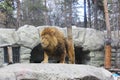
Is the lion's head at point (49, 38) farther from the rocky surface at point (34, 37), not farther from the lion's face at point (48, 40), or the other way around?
the rocky surface at point (34, 37)

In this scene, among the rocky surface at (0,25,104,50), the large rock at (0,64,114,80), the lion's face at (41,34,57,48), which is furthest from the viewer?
the rocky surface at (0,25,104,50)

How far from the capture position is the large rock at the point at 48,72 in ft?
9.99

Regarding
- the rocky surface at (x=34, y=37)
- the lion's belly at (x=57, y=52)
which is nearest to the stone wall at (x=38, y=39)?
the rocky surface at (x=34, y=37)

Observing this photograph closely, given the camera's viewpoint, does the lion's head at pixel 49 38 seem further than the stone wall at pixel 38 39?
No

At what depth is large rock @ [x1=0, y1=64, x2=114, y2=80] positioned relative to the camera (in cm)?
304

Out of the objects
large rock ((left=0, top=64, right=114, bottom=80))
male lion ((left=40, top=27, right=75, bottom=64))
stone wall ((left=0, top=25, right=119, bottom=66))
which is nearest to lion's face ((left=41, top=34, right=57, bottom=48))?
male lion ((left=40, top=27, right=75, bottom=64))

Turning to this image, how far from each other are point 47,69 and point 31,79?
22 centimetres

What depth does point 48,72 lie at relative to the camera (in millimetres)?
3145

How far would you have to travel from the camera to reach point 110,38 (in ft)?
28.6

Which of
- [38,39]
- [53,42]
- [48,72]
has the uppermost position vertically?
[53,42]

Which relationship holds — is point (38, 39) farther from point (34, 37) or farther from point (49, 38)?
point (49, 38)

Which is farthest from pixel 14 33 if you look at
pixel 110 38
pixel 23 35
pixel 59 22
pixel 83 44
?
pixel 59 22

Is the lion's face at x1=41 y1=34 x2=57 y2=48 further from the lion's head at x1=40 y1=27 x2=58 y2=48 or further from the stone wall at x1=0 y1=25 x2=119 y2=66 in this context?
the stone wall at x1=0 y1=25 x2=119 y2=66

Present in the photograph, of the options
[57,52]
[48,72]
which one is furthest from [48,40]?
[48,72]
